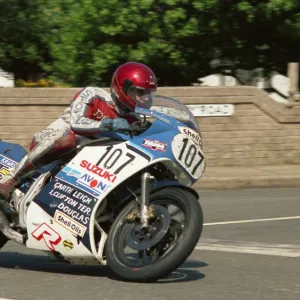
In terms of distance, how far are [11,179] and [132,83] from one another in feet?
4.39

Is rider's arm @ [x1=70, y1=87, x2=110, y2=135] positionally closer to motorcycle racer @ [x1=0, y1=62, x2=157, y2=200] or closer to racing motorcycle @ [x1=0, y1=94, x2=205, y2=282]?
motorcycle racer @ [x1=0, y1=62, x2=157, y2=200]

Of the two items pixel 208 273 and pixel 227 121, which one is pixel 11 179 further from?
pixel 227 121

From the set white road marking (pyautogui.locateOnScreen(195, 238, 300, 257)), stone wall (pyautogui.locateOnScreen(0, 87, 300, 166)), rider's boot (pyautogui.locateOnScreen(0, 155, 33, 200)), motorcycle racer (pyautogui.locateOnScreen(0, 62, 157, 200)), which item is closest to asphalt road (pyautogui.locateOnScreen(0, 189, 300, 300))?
white road marking (pyautogui.locateOnScreen(195, 238, 300, 257))

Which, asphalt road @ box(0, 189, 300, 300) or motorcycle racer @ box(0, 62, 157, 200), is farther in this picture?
motorcycle racer @ box(0, 62, 157, 200)

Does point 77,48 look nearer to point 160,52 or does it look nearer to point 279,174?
point 160,52

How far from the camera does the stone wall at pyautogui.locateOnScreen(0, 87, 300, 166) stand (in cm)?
1742

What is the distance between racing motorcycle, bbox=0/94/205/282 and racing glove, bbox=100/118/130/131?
84mm

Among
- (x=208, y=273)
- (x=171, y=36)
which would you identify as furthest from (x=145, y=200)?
(x=171, y=36)

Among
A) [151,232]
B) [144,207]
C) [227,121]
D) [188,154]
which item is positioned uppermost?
[188,154]

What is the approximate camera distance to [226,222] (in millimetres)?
11367

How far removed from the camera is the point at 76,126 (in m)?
7.20

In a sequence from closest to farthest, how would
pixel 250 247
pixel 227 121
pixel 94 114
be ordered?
pixel 94 114 → pixel 250 247 → pixel 227 121

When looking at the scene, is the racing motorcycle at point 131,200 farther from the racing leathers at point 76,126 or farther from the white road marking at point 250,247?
the white road marking at point 250,247

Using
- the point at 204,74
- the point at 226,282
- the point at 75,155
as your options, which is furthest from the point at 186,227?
the point at 204,74
